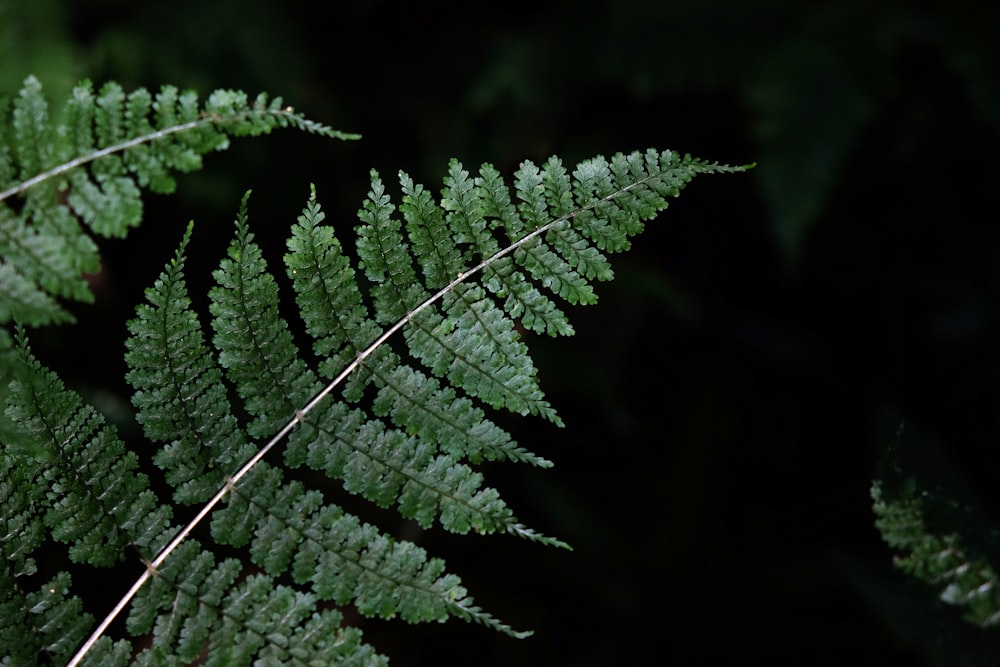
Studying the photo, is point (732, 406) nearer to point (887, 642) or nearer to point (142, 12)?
point (887, 642)

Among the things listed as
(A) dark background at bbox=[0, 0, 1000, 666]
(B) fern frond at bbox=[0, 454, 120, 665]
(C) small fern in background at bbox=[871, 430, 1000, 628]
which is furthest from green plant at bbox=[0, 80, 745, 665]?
(A) dark background at bbox=[0, 0, 1000, 666]

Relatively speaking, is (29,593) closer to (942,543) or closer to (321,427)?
(321,427)

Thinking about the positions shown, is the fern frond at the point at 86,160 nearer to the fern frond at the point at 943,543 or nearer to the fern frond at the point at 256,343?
the fern frond at the point at 256,343

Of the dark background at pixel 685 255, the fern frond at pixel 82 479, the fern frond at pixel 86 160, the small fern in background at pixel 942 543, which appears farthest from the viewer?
the dark background at pixel 685 255

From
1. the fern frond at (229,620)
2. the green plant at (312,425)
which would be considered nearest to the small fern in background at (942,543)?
the green plant at (312,425)

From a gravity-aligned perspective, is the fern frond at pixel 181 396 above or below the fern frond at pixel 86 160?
below

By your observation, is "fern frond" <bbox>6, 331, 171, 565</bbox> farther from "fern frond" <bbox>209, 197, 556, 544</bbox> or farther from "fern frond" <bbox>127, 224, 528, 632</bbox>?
"fern frond" <bbox>209, 197, 556, 544</bbox>

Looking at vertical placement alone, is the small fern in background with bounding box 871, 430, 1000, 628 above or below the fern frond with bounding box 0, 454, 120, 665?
above
